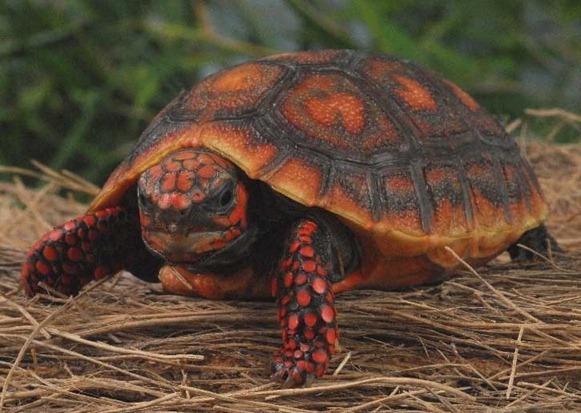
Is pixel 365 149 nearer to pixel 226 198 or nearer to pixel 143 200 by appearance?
pixel 226 198

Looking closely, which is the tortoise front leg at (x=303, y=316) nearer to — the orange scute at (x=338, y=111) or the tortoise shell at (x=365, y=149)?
the tortoise shell at (x=365, y=149)

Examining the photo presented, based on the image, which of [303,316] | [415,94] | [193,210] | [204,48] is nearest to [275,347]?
[303,316]

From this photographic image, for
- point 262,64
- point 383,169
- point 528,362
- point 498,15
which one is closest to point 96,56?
point 498,15

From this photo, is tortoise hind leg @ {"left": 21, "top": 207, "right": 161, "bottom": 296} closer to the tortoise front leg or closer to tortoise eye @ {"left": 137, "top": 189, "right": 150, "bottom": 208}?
tortoise eye @ {"left": 137, "top": 189, "right": 150, "bottom": 208}

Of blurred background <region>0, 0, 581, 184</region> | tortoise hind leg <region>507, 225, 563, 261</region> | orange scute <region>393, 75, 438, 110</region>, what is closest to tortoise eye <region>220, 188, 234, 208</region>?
orange scute <region>393, 75, 438, 110</region>

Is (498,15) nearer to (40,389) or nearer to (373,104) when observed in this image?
(373,104)

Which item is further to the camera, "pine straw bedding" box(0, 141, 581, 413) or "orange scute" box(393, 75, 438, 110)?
"orange scute" box(393, 75, 438, 110)

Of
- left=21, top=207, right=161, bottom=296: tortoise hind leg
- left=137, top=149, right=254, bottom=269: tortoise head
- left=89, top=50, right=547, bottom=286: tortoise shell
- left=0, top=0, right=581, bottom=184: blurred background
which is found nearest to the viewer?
left=137, top=149, right=254, bottom=269: tortoise head

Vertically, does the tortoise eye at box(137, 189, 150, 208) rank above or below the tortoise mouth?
above
